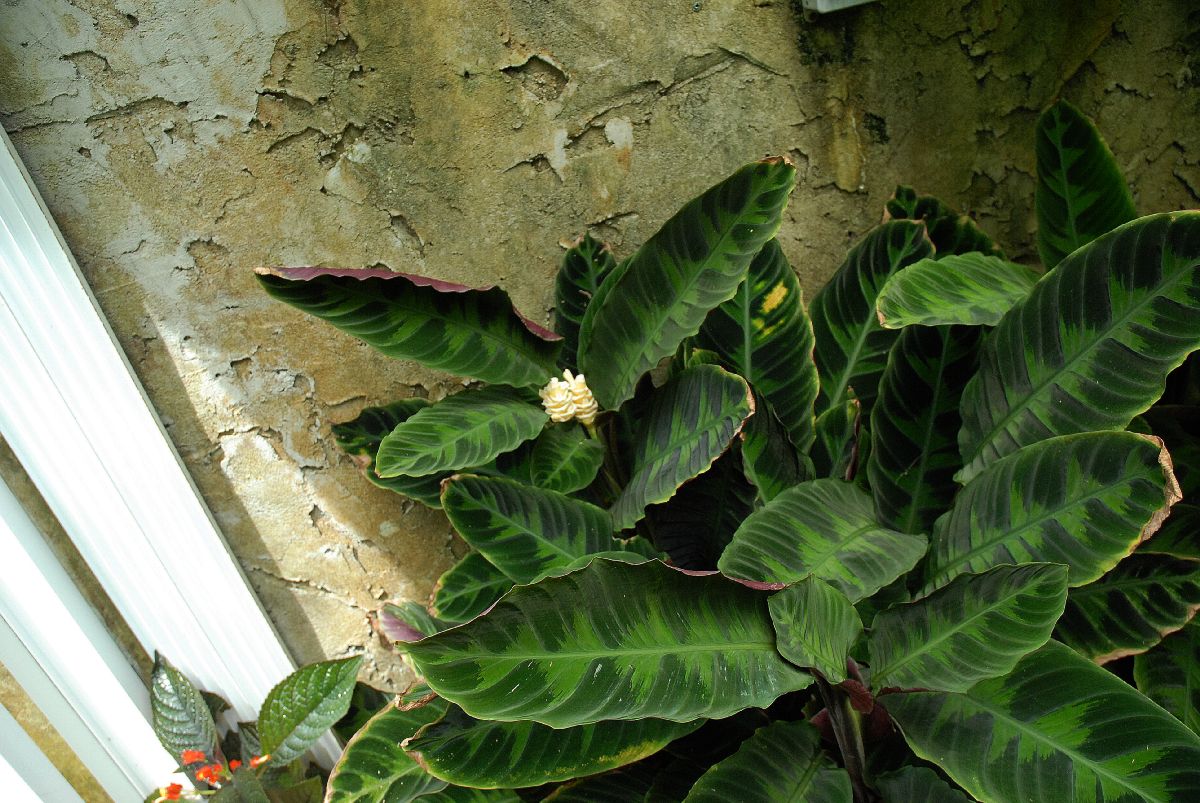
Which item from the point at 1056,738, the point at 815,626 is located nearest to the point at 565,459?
the point at 815,626

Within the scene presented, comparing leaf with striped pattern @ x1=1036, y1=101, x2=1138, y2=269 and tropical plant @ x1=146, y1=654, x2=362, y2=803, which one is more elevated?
leaf with striped pattern @ x1=1036, y1=101, x2=1138, y2=269

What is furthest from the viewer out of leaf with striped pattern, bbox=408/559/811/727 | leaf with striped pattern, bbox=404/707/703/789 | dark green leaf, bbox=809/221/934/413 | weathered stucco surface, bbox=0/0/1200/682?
dark green leaf, bbox=809/221/934/413

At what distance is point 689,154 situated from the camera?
1.32m

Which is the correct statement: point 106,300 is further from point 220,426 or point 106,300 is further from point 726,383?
point 726,383

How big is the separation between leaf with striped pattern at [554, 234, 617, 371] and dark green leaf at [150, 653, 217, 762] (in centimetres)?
77

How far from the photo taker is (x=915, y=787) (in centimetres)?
93

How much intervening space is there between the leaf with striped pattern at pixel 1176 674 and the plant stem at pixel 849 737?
38 centimetres

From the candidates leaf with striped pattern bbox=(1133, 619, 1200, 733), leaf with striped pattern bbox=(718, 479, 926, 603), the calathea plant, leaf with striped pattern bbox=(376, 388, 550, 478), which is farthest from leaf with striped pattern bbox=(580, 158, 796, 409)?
leaf with striped pattern bbox=(1133, 619, 1200, 733)

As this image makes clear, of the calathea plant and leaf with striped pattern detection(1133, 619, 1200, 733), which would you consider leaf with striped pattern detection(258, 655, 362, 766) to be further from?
leaf with striped pattern detection(1133, 619, 1200, 733)

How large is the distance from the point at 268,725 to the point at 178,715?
13cm

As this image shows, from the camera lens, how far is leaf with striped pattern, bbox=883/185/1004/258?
52.2 inches

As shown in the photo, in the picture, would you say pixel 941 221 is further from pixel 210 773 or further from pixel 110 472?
pixel 210 773

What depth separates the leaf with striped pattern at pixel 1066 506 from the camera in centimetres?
85

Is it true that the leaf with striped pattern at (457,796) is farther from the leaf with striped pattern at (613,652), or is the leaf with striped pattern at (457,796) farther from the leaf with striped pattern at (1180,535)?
the leaf with striped pattern at (1180,535)
